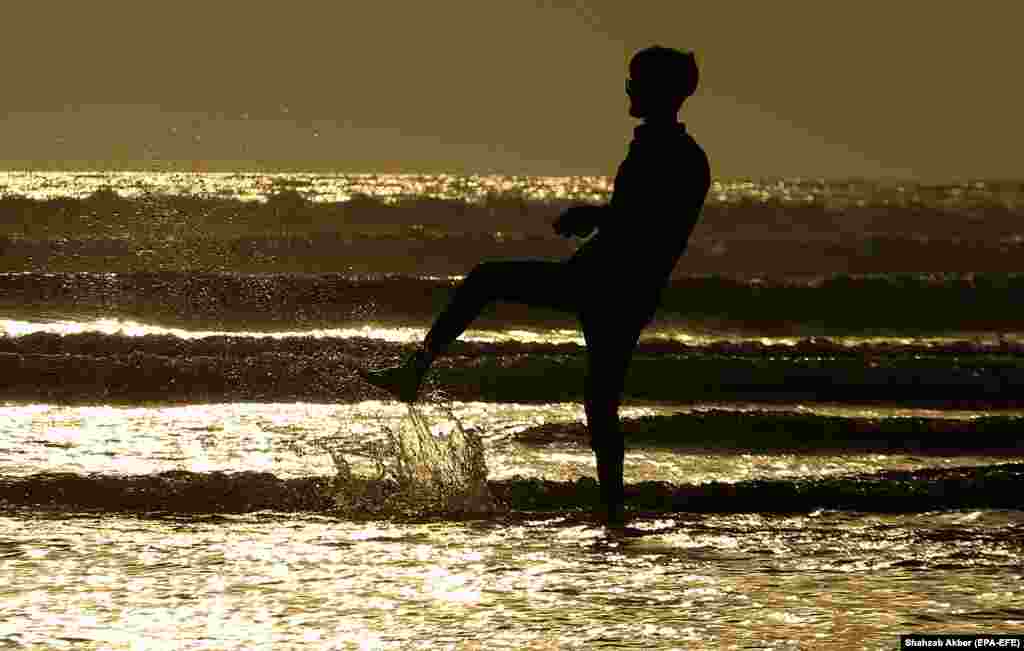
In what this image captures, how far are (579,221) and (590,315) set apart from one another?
43 cm

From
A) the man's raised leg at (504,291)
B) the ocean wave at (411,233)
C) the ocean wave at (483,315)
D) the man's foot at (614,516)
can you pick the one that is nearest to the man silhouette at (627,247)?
the man's raised leg at (504,291)

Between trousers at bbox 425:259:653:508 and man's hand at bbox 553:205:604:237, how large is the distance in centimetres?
14

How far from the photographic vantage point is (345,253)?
35656 millimetres

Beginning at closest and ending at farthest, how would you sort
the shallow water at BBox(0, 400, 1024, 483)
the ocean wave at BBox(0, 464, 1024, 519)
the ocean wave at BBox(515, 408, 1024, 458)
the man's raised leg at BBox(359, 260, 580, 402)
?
the man's raised leg at BBox(359, 260, 580, 402) → the ocean wave at BBox(0, 464, 1024, 519) → the shallow water at BBox(0, 400, 1024, 483) → the ocean wave at BBox(515, 408, 1024, 458)

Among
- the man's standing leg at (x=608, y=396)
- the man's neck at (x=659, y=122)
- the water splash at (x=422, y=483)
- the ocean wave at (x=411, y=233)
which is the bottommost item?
the water splash at (x=422, y=483)

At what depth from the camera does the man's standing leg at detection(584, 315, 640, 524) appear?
22.4ft

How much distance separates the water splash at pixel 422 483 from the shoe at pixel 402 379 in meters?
0.56

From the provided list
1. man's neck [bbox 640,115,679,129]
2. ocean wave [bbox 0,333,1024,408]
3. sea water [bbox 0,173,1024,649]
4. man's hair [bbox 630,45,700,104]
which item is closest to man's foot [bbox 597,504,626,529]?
sea water [bbox 0,173,1024,649]

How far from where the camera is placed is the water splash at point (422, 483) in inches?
294

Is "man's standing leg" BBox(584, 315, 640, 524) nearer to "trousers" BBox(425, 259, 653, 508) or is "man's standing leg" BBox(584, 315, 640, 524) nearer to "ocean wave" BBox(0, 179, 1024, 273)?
"trousers" BBox(425, 259, 653, 508)

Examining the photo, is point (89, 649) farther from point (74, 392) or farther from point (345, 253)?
point (345, 253)

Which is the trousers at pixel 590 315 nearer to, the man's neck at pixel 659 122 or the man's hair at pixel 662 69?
the man's neck at pixel 659 122

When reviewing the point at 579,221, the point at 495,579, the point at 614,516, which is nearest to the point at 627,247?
the point at 579,221

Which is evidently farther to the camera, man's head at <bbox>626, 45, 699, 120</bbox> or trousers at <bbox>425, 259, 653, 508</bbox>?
man's head at <bbox>626, 45, 699, 120</bbox>
